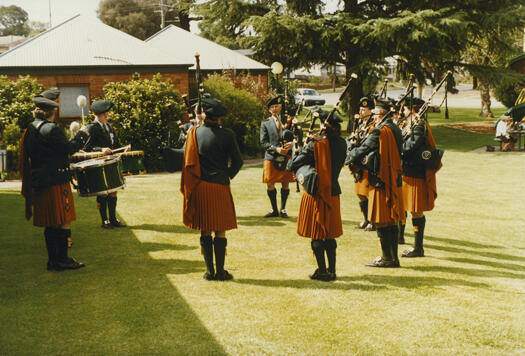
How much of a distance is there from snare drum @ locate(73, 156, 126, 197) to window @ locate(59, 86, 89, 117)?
38.1 feet

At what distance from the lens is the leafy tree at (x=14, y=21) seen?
386ft

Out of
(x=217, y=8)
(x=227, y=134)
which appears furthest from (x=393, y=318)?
A: (x=217, y=8)

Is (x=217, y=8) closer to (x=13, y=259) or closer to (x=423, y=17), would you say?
(x=423, y=17)

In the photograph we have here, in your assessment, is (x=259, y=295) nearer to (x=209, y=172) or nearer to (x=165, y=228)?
(x=209, y=172)

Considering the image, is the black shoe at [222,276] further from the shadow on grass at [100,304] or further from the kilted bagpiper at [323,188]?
the kilted bagpiper at [323,188]

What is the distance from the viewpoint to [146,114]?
16781 mm

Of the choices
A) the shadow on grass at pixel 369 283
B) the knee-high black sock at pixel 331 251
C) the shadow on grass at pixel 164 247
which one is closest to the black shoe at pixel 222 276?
the shadow on grass at pixel 369 283

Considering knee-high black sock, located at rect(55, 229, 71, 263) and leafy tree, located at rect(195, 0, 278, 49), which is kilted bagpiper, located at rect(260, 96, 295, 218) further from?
leafy tree, located at rect(195, 0, 278, 49)

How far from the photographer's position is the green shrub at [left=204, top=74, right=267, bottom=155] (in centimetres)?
2030

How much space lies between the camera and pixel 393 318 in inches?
211

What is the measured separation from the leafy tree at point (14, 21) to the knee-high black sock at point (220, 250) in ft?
422

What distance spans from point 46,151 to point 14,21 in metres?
129

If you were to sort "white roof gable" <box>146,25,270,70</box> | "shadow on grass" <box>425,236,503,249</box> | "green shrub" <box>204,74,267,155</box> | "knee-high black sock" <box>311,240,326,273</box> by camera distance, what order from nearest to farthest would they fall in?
1. "knee-high black sock" <box>311,240,326,273</box>
2. "shadow on grass" <box>425,236,503,249</box>
3. "green shrub" <box>204,74,267,155</box>
4. "white roof gable" <box>146,25,270,70</box>

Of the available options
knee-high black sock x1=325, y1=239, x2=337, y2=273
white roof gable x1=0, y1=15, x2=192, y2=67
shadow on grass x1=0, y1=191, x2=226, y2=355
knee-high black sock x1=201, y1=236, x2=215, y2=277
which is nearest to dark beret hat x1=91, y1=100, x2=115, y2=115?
shadow on grass x1=0, y1=191, x2=226, y2=355
